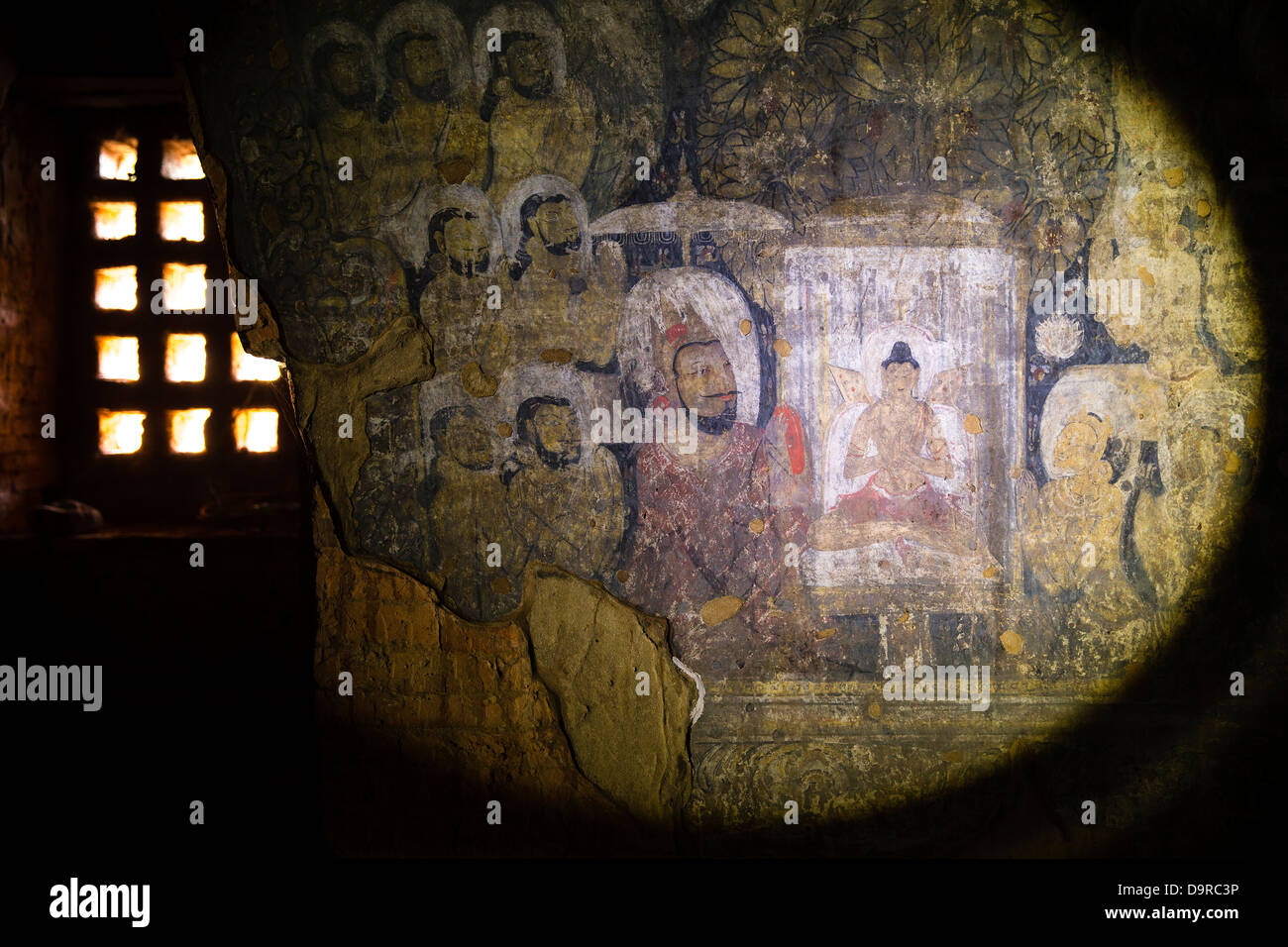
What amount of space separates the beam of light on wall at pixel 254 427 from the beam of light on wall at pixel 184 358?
0.39 meters

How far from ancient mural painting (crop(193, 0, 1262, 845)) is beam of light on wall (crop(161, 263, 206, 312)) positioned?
10.8ft

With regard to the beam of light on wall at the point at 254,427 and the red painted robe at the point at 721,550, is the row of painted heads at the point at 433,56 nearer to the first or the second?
the red painted robe at the point at 721,550

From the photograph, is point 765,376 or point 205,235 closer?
point 765,376

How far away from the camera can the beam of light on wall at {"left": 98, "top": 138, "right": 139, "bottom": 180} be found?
5.29 m

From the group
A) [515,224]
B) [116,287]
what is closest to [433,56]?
[515,224]

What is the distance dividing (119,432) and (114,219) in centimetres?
150

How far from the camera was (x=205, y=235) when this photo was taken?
5367 mm

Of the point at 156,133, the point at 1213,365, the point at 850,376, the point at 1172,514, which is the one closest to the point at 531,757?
the point at 850,376

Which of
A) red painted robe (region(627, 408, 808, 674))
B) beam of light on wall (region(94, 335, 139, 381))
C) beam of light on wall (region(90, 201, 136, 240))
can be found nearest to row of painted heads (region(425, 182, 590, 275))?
red painted robe (region(627, 408, 808, 674))

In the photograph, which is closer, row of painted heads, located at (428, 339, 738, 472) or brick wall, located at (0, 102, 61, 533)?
row of painted heads, located at (428, 339, 738, 472)

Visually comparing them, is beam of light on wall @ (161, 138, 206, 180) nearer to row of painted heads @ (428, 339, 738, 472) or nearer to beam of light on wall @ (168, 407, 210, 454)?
beam of light on wall @ (168, 407, 210, 454)

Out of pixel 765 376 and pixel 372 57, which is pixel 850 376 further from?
pixel 372 57

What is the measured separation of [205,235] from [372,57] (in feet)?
11.7

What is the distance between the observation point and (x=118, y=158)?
5.35 metres
